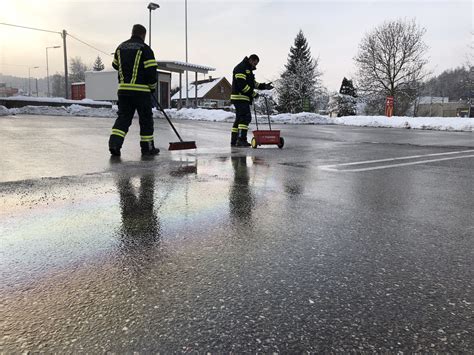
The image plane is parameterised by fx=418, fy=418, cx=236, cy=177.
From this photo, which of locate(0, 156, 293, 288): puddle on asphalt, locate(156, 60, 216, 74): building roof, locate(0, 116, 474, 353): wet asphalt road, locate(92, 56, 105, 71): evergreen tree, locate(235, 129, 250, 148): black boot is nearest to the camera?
locate(0, 116, 474, 353): wet asphalt road

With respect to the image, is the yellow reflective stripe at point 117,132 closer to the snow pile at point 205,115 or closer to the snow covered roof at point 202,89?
the snow pile at point 205,115

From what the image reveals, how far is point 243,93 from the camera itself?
9.22 metres

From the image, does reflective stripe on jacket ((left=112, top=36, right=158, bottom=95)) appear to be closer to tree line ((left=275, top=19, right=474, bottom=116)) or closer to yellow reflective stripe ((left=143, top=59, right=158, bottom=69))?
yellow reflective stripe ((left=143, top=59, right=158, bottom=69))

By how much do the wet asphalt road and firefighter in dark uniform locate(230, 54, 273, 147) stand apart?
4.27 m

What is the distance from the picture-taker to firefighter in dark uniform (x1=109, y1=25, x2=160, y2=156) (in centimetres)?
693

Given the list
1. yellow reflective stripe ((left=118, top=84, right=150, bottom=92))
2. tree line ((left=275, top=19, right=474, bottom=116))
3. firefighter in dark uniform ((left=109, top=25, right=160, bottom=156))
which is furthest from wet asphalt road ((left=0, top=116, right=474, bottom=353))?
tree line ((left=275, top=19, right=474, bottom=116))

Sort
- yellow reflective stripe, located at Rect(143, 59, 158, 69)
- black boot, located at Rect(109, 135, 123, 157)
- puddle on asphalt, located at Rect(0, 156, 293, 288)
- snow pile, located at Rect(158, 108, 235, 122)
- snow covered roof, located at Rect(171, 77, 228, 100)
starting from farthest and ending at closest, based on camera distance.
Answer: snow covered roof, located at Rect(171, 77, 228, 100), snow pile, located at Rect(158, 108, 235, 122), yellow reflective stripe, located at Rect(143, 59, 158, 69), black boot, located at Rect(109, 135, 123, 157), puddle on asphalt, located at Rect(0, 156, 293, 288)

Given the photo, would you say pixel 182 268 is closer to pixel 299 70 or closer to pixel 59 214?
pixel 59 214

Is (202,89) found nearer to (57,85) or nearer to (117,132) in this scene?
(117,132)

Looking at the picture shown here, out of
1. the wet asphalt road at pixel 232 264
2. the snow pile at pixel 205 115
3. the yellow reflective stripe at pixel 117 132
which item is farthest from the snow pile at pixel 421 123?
the yellow reflective stripe at pixel 117 132

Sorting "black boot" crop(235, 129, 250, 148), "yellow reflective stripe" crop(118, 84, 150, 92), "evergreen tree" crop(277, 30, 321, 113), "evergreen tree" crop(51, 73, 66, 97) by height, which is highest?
"evergreen tree" crop(51, 73, 66, 97)

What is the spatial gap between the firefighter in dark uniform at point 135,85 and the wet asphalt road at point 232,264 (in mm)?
2227

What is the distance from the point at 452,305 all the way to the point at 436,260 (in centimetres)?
60

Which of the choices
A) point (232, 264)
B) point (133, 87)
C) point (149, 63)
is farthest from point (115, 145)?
point (232, 264)
